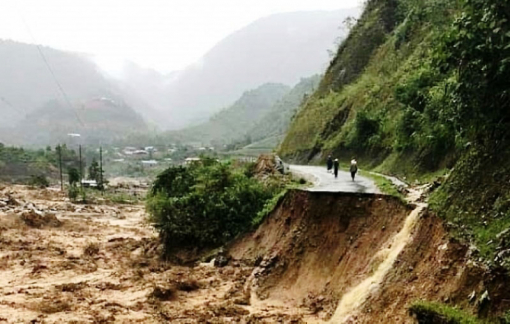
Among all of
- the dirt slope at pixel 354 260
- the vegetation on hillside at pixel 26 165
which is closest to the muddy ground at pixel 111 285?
the dirt slope at pixel 354 260

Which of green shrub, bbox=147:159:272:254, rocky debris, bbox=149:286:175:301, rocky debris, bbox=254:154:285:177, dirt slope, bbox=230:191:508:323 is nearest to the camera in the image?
dirt slope, bbox=230:191:508:323

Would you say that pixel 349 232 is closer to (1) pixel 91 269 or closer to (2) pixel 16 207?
(1) pixel 91 269

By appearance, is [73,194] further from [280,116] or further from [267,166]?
[280,116]

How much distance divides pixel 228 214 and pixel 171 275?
151 inches

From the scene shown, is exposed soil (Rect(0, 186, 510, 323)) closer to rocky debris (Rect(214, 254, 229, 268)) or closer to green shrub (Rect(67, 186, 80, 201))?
rocky debris (Rect(214, 254, 229, 268))

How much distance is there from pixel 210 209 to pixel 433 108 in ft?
35.3

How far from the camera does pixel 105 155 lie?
146 m

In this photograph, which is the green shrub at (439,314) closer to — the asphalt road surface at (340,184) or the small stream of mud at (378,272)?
the small stream of mud at (378,272)

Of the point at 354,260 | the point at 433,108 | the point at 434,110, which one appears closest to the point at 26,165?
the point at 433,108

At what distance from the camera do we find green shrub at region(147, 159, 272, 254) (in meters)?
26.4

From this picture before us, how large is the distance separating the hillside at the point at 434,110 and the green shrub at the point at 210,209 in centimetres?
711

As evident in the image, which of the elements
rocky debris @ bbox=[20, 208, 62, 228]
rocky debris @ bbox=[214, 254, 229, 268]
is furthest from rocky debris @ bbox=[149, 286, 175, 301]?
rocky debris @ bbox=[20, 208, 62, 228]

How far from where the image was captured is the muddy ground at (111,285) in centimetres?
1939

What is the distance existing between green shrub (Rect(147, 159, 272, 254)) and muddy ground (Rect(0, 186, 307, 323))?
1.62 m
